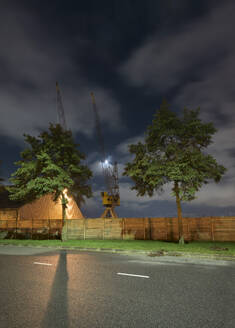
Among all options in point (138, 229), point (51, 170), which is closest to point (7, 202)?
point (51, 170)

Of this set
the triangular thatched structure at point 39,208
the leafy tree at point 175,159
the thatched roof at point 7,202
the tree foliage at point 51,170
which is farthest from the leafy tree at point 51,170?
the thatched roof at point 7,202

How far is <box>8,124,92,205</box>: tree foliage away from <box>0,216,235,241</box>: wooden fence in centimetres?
346

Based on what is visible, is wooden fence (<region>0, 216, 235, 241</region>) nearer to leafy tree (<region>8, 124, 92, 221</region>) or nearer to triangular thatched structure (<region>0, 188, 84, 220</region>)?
leafy tree (<region>8, 124, 92, 221</region>)

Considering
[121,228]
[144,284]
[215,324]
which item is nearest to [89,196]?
[121,228]

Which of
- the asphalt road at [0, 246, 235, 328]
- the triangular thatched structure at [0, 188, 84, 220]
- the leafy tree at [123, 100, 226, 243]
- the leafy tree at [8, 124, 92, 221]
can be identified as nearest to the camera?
the asphalt road at [0, 246, 235, 328]

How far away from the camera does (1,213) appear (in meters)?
38.9

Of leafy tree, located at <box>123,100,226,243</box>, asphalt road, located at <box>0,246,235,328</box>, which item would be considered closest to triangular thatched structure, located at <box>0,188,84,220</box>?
leafy tree, located at <box>123,100,226,243</box>

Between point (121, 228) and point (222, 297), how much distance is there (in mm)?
21586

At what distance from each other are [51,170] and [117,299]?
21.1 meters

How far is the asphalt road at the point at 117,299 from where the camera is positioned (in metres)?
4.36

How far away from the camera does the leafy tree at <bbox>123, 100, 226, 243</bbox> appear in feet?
62.5

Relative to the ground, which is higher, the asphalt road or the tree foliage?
the tree foliage

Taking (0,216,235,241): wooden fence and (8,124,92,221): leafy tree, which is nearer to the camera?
(0,216,235,241): wooden fence

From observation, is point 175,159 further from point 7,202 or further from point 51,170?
point 7,202
